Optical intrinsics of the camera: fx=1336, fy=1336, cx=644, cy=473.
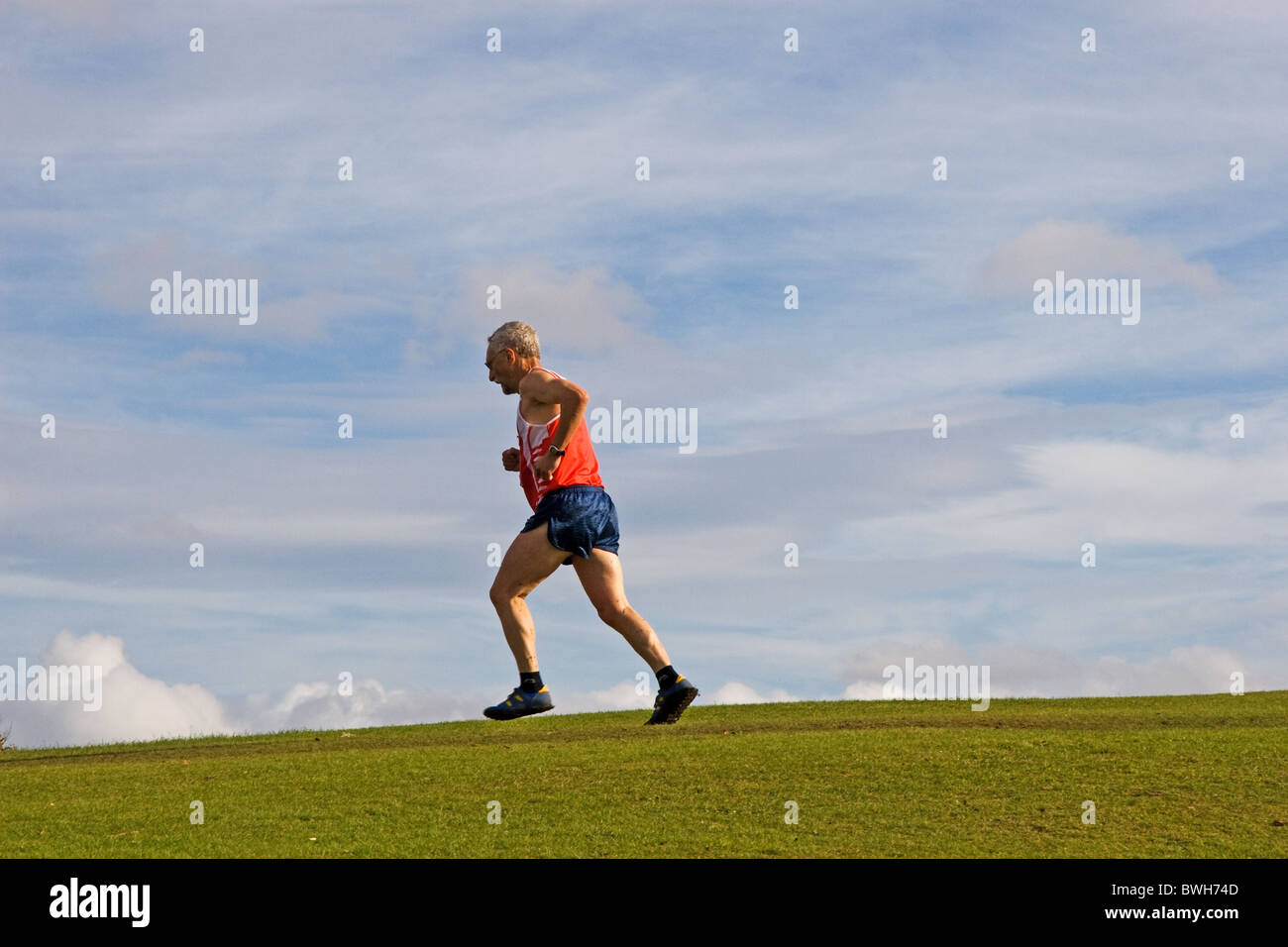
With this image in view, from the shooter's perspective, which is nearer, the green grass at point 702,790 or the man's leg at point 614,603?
the man's leg at point 614,603

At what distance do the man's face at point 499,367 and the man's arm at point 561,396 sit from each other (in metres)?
0.12

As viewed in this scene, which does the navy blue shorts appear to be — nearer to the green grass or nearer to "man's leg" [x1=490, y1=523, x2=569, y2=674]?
"man's leg" [x1=490, y1=523, x2=569, y2=674]

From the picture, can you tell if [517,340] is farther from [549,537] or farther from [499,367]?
[549,537]

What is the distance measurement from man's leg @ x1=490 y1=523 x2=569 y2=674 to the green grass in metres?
13.9

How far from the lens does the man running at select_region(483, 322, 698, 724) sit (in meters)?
7.62

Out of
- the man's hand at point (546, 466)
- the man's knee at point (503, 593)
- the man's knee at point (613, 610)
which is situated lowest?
the man's knee at point (613, 610)

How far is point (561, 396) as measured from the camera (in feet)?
24.3

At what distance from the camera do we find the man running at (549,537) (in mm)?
7621

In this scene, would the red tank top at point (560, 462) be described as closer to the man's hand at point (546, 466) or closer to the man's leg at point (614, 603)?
the man's hand at point (546, 466)

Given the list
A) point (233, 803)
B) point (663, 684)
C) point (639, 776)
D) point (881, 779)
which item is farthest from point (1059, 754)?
point (663, 684)

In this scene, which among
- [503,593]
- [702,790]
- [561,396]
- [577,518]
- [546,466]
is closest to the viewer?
[561,396]

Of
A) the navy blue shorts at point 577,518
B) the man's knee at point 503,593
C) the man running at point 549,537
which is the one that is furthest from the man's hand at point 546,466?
the man's knee at point 503,593

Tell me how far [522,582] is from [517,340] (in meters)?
1.46

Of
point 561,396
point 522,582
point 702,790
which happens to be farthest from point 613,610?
point 702,790
